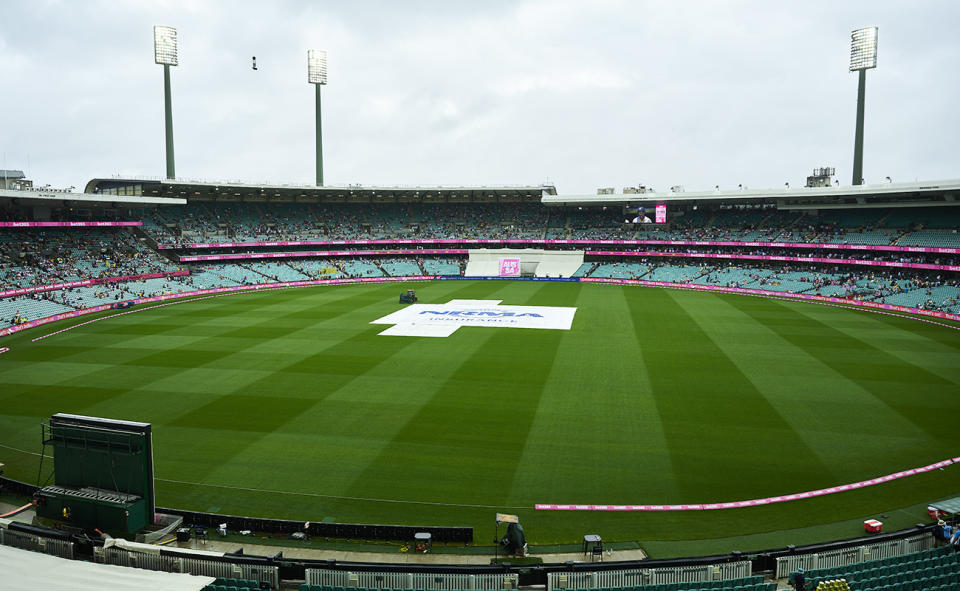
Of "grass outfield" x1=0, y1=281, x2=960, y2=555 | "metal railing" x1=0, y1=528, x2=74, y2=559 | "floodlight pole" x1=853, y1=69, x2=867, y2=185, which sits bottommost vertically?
"grass outfield" x1=0, y1=281, x2=960, y2=555

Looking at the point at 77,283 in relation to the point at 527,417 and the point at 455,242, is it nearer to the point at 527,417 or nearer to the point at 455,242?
the point at 455,242

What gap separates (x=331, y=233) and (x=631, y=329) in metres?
55.5

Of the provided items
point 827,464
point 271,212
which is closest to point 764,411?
point 827,464

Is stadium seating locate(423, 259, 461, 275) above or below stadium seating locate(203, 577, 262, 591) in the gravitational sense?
above

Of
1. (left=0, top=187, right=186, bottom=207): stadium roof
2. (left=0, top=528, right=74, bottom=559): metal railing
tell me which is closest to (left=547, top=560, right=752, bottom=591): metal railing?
(left=0, top=528, right=74, bottom=559): metal railing

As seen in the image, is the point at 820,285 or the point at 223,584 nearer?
the point at 223,584

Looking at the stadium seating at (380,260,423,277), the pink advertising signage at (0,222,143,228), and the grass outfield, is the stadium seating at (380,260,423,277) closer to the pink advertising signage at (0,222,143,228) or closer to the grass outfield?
the pink advertising signage at (0,222,143,228)

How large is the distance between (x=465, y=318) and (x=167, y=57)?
58.1 metres

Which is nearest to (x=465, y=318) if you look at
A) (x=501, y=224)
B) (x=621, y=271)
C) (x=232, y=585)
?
(x=232, y=585)

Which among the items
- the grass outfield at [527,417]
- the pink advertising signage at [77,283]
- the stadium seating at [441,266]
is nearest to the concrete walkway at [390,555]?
the grass outfield at [527,417]

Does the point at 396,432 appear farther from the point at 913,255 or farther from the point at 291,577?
the point at 913,255

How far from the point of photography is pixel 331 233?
277ft

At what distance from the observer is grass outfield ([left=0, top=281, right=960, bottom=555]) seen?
1605cm

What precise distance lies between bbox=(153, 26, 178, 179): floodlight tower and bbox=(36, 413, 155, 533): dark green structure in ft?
227
